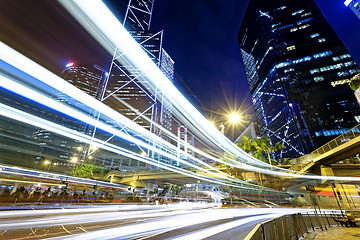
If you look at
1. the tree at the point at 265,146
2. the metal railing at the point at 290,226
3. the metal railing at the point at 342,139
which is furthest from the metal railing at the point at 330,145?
the tree at the point at 265,146

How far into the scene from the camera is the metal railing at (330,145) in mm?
18109

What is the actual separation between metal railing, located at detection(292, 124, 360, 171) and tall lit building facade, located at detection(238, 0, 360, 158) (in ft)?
156

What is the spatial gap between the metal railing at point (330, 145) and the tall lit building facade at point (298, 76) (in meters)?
47.7

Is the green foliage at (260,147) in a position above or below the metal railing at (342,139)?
above

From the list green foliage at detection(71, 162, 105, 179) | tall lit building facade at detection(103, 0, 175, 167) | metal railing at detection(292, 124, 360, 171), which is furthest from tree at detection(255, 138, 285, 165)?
green foliage at detection(71, 162, 105, 179)

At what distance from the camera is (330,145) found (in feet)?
71.5

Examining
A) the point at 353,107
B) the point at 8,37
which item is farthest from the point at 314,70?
the point at 8,37

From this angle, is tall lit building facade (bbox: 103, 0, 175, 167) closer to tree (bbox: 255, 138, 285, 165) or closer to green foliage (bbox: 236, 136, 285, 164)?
green foliage (bbox: 236, 136, 285, 164)

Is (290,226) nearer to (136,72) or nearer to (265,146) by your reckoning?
(136,72)

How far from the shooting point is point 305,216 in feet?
29.6

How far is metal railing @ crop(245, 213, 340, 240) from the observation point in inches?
133

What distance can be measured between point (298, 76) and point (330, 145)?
3177 inches

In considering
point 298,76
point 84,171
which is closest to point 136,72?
point 84,171

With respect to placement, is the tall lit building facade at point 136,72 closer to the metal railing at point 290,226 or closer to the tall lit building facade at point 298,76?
the metal railing at point 290,226
